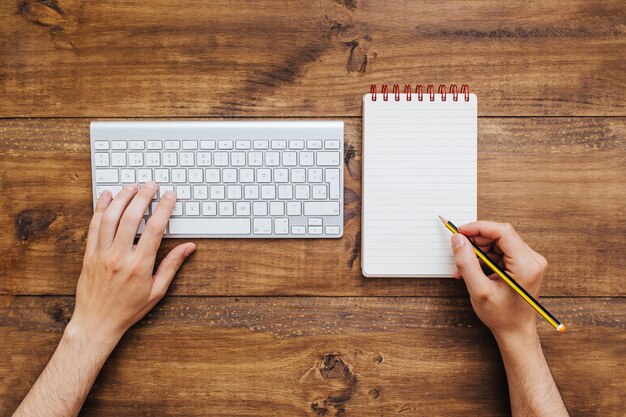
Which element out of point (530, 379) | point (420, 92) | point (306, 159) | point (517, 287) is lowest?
point (530, 379)

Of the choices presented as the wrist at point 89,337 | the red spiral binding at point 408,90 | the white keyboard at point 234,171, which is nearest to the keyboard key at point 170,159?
the white keyboard at point 234,171

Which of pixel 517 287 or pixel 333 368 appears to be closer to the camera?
pixel 517 287

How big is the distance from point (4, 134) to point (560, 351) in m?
1.15

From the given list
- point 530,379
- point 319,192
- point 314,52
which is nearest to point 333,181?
point 319,192

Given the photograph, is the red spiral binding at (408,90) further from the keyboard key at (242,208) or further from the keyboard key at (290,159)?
the keyboard key at (242,208)

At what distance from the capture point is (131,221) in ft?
2.95

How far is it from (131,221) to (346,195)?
0.40m

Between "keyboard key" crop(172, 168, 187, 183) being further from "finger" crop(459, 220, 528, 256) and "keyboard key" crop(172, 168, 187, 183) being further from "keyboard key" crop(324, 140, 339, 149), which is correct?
"finger" crop(459, 220, 528, 256)

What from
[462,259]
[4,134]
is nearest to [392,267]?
[462,259]

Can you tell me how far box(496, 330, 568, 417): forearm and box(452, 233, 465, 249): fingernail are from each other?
19cm

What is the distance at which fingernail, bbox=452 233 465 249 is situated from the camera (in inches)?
34.4

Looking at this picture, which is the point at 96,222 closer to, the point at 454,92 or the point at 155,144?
the point at 155,144

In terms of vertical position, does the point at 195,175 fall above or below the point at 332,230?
above

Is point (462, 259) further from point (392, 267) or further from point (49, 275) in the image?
point (49, 275)
